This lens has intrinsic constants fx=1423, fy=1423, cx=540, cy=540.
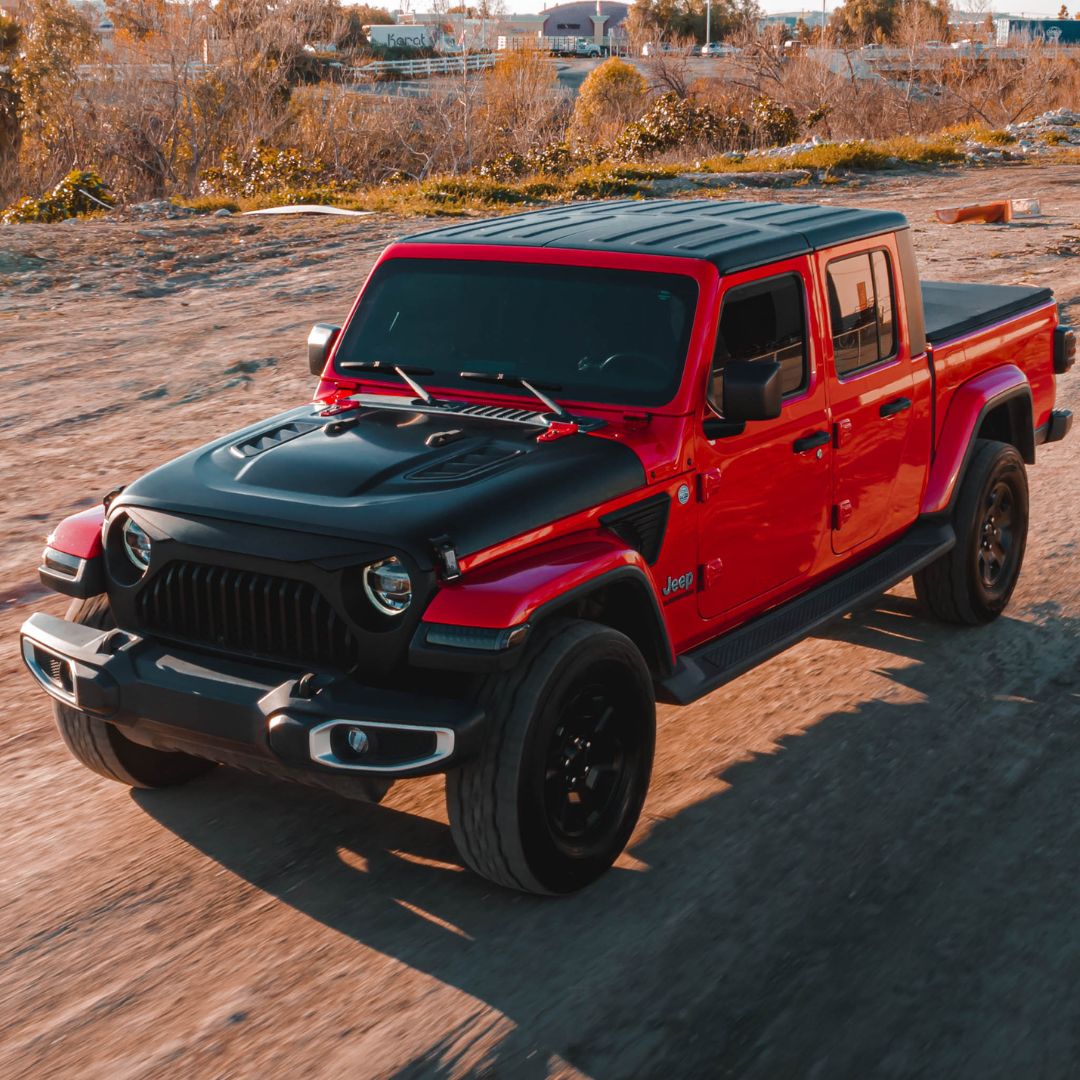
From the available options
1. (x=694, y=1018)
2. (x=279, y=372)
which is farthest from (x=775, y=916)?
(x=279, y=372)

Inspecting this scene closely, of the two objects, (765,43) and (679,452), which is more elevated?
(765,43)

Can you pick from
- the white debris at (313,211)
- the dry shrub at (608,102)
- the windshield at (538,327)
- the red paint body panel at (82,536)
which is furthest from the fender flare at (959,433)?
the dry shrub at (608,102)

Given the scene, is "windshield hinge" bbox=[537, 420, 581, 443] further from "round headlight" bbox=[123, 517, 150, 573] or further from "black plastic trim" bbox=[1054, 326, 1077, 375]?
"black plastic trim" bbox=[1054, 326, 1077, 375]

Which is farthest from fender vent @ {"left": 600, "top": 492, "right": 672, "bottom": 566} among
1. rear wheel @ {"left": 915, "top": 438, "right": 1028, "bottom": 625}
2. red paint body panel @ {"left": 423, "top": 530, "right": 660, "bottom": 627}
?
rear wheel @ {"left": 915, "top": 438, "right": 1028, "bottom": 625}

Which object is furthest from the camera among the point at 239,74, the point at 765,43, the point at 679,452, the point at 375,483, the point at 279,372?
the point at 765,43

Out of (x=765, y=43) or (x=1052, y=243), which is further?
(x=765, y=43)

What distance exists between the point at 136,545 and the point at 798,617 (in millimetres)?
2322

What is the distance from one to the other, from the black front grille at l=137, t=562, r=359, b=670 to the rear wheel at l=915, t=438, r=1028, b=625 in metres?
3.14

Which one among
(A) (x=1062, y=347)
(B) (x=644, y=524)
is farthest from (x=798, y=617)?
(A) (x=1062, y=347)

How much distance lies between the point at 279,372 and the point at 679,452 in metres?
7.75

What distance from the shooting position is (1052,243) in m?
17.9

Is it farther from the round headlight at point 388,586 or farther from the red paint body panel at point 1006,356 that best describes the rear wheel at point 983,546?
the round headlight at point 388,586

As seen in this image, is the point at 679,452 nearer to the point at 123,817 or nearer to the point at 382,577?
the point at 382,577

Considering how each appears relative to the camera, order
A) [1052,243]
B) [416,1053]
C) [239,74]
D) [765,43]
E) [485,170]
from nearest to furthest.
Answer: [416,1053]
[1052,243]
[485,170]
[239,74]
[765,43]
